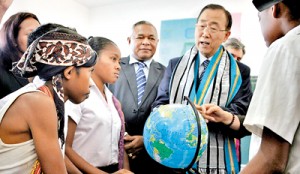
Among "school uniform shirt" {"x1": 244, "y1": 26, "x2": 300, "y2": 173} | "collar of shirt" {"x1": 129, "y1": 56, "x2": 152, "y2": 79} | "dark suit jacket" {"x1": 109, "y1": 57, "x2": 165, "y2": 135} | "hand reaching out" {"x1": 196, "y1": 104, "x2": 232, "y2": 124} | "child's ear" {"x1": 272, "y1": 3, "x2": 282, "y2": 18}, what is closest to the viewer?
"school uniform shirt" {"x1": 244, "y1": 26, "x2": 300, "y2": 173}

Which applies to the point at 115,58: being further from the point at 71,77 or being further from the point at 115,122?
the point at 71,77

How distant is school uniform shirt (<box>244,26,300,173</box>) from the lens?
0.76 m

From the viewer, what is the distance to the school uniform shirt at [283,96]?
0.76 metres

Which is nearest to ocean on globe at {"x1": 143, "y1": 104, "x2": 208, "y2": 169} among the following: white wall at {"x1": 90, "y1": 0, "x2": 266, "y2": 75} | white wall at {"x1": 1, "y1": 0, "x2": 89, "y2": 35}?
white wall at {"x1": 90, "y1": 0, "x2": 266, "y2": 75}

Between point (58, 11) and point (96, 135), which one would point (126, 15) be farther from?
point (96, 135)

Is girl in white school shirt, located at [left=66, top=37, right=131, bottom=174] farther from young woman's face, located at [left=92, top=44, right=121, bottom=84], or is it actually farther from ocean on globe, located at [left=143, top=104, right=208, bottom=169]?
ocean on globe, located at [left=143, top=104, right=208, bottom=169]

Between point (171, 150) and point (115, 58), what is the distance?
2.85 ft

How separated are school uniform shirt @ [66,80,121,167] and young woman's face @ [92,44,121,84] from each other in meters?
0.18

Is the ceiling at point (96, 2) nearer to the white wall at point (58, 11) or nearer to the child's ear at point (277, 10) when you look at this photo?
the white wall at point (58, 11)

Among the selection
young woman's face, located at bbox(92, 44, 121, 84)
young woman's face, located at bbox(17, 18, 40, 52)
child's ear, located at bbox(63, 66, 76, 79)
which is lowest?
young woman's face, located at bbox(92, 44, 121, 84)

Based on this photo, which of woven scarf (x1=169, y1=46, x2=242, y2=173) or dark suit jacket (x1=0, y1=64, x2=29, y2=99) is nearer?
woven scarf (x1=169, y1=46, x2=242, y2=173)

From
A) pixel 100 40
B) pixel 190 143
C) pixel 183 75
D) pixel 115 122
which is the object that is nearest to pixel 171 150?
pixel 190 143

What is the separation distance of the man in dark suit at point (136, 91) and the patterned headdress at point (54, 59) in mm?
793

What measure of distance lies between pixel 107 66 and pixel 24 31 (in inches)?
23.9
